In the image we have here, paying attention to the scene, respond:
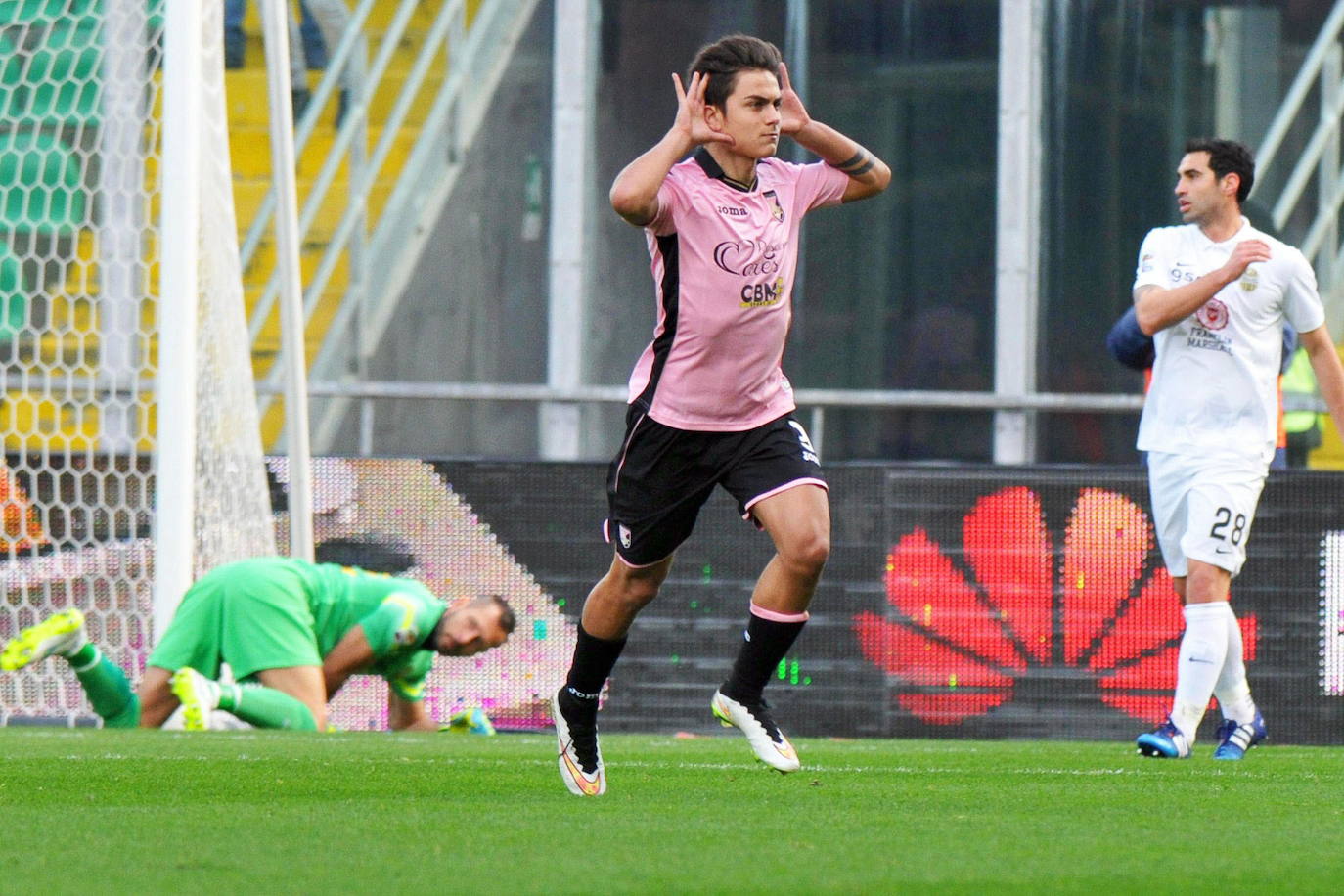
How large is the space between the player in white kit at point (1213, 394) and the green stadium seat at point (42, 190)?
4.97m

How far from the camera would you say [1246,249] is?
21.1 ft

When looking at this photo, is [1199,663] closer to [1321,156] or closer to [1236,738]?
[1236,738]

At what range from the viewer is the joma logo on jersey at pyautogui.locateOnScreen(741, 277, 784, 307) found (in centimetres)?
505

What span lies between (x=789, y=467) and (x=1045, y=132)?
26.8 ft

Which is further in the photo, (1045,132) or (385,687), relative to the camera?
(1045,132)

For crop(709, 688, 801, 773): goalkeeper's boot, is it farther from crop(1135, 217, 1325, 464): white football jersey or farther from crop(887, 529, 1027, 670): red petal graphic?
crop(887, 529, 1027, 670): red petal graphic

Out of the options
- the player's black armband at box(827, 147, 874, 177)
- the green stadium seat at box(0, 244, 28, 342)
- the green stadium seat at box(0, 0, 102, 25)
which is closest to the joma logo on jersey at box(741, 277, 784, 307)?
the player's black armband at box(827, 147, 874, 177)

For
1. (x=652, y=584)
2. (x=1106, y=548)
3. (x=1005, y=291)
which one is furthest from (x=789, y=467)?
(x=1005, y=291)

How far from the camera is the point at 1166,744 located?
258 inches

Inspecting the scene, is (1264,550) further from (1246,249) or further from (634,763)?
(634,763)

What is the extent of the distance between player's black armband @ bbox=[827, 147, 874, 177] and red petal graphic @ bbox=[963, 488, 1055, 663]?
412 centimetres

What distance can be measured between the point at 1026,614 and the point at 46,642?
407cm

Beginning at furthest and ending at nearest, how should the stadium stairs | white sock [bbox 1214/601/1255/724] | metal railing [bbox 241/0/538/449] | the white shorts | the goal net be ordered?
1. the stadium stairs
2. metal railing [bbox 241/0/538/449]
3. the goal net
4. white sock [bbox 1214/601/1255/724]
5. the white shorts

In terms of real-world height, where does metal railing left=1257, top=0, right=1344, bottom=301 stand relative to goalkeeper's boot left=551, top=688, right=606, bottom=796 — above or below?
above
